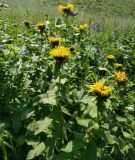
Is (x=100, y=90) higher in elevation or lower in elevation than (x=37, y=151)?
higher

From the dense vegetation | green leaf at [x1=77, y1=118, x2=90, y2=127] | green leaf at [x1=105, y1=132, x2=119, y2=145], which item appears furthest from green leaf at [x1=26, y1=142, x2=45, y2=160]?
green leaf at [x1=105, y1=132, x2=119, y2=145]

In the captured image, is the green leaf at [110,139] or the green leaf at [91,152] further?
the green leaf at [110,139]

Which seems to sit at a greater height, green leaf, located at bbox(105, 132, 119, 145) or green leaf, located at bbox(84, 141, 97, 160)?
green leaf, located at bbox(84, 141, 97, 160)

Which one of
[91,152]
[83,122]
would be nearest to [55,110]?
[83,122]

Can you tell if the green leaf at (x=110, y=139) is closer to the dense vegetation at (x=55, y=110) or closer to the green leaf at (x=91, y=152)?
the dense vegetation at (x=55, y=110)

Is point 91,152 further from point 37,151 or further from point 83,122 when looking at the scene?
point 37,151

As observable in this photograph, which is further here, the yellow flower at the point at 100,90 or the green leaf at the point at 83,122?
the green leaf at the point at 83,122

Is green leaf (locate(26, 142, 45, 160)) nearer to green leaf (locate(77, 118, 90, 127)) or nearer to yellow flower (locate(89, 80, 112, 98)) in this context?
green leaf (locate(77, 118, 90, 127))

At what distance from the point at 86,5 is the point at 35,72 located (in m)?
13.4

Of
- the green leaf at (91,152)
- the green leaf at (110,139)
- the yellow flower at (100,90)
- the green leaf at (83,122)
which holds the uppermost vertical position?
the yellow flower at (100,90)

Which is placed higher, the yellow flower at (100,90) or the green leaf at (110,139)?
the yellow flower at (100,90)

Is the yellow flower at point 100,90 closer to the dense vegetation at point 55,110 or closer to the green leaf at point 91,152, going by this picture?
the dense vegetation at point 55,110

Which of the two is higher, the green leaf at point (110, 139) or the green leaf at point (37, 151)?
the green leaf at point (110, 139)

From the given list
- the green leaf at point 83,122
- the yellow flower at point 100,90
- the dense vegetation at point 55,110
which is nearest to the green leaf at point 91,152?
the dense vegetation at point 55,110
